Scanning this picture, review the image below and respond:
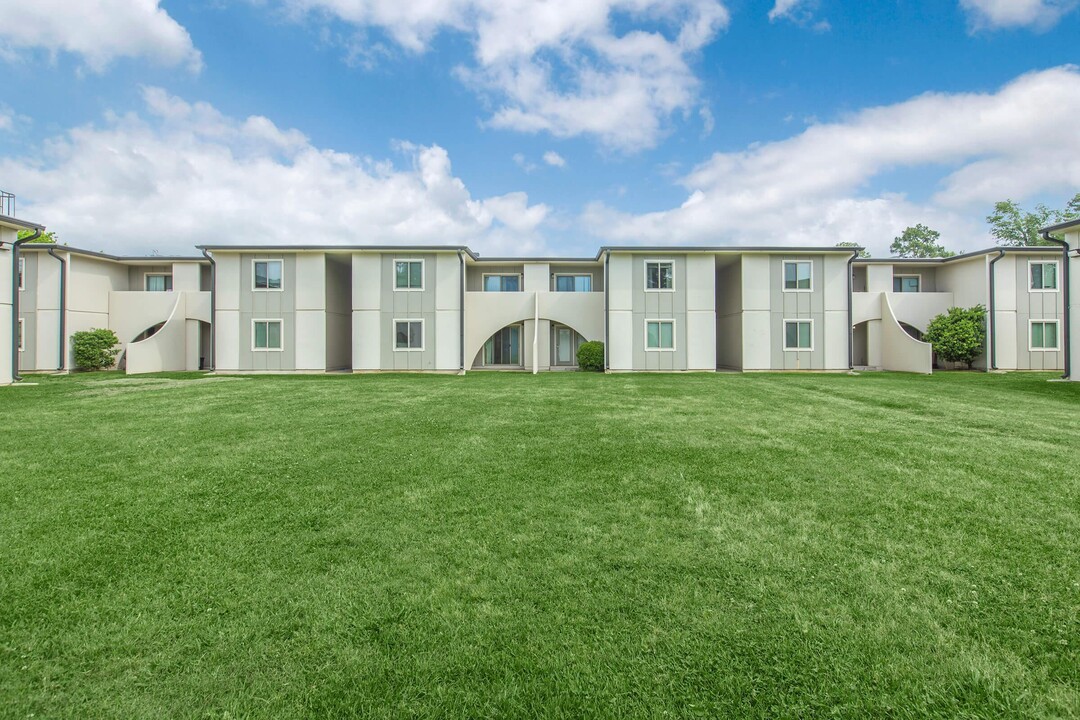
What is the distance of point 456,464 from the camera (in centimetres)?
590

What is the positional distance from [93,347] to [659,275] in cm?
2597

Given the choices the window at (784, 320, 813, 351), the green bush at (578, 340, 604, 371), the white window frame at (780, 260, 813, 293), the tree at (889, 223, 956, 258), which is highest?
the tree at (889, 223, 956, 258)

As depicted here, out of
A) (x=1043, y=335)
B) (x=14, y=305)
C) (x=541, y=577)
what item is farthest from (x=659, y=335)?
(x=14, y=305)

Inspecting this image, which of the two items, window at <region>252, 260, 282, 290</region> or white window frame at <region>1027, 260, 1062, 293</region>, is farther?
white window frame at <region>1027, 260, 1062, 293</region>

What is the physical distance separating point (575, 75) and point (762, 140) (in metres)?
10.5

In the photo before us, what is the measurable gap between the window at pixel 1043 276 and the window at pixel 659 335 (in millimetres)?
17163

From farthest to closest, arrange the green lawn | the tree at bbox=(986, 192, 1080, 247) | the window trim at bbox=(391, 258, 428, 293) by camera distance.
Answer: the tree at bbox=(986, 192, 1080, 247)
the window trim at bbox=(391, 258, 428, 293)
the green lawn

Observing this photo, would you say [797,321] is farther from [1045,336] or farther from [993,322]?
[1045,336]

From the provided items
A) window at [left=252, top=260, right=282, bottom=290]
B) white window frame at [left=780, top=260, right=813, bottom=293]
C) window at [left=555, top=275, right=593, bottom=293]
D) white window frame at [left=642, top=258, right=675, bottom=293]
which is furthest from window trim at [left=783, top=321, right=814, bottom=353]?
window at [left=252, top=260, right=282, bottom=290]

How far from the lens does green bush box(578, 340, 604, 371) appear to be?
21812 millimetres

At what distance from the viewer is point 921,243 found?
154ft

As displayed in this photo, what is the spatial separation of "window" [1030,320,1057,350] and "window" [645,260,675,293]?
17.1 meters

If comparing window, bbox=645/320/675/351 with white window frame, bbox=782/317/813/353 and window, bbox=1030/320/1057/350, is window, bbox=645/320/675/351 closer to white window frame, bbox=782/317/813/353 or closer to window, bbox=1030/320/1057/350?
white window frame, bbox=782/317/813/353

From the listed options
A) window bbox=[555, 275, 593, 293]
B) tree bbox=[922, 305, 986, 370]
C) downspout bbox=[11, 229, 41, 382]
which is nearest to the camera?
downspout bbox=[11, 229, 41, 382]
